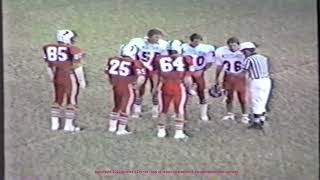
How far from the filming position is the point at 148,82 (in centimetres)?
461

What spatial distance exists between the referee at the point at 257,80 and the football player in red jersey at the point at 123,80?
2.28 ft

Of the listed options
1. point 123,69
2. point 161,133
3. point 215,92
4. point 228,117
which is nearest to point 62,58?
point 123,69

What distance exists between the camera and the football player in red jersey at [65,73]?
460 cm

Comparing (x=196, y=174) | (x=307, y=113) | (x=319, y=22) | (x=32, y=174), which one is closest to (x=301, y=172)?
(x=307, y=113)

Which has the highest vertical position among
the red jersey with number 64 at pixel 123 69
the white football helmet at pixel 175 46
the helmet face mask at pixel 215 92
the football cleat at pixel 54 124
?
the white football helmet at pixel 175 46

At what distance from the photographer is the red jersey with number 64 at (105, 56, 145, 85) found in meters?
4.61

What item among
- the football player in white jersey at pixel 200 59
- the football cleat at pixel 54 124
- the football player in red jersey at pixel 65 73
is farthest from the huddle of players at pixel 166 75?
the football cleat at pixel 54 124

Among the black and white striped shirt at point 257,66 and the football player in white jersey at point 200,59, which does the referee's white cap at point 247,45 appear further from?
the football player in white jersey at point 200,59

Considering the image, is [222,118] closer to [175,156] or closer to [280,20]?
[175,156]

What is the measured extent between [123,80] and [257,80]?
0.87 metres

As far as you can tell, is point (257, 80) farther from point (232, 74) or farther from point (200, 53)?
point (200, 53)

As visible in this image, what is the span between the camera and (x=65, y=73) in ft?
15.1

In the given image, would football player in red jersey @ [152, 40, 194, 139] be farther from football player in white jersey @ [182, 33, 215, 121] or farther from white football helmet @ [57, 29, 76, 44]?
white football helmet @ [57, 29, 76, 44]

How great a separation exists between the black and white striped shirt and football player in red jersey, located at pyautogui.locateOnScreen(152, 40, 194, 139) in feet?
1.22
